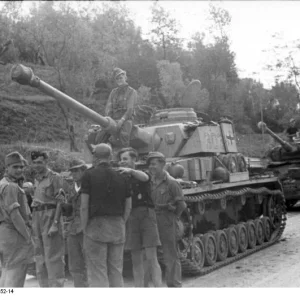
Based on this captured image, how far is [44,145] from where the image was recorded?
11828 millimetres

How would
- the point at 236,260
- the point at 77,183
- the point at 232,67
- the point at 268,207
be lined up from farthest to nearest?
the point at 268,207 → the point at 232,67 → the point at 236,260 → the point at 77,183

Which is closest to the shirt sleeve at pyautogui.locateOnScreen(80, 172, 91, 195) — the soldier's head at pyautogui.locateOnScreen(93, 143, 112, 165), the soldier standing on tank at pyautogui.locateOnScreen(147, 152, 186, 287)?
the soldier's head at pyautogui.locateOnScreen(93, 143, 112, 165)

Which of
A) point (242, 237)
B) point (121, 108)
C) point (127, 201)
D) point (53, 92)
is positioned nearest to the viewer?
point (127, 201)

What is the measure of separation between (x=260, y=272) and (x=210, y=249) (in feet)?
3.14

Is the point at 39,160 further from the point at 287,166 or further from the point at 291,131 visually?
the point at 291,131

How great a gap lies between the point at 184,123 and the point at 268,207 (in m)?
3.07

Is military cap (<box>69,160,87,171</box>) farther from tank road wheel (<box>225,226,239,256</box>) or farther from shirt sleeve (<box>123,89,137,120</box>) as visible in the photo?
tank road wheel (<box>225,226,239,256</box>)

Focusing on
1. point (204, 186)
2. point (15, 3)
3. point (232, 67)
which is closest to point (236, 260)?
point (204, 186)

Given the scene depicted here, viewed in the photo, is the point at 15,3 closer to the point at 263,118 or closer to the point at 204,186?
the point at 204,186

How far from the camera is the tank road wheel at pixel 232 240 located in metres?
9.24

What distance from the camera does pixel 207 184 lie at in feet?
28.1

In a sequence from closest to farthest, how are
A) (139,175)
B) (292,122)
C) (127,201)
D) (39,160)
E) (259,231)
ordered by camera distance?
1. (127,201)
2. (139,175)
3. (39,160)
4. (259,231)
5. (292,122)

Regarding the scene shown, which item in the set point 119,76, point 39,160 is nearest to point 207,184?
point 119,76

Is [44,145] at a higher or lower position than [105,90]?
lower
